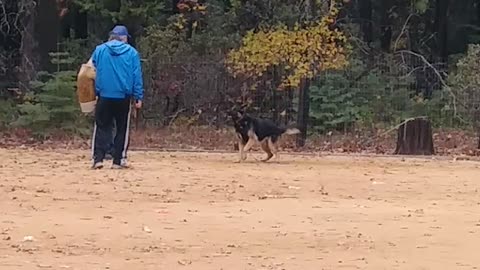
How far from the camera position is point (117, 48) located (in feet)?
50.4

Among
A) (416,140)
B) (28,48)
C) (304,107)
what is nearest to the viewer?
(416,140)

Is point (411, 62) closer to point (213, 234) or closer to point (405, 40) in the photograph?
point (405, 40)

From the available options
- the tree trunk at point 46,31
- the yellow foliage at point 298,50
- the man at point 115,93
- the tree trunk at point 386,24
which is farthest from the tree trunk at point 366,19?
the man at point 115,93

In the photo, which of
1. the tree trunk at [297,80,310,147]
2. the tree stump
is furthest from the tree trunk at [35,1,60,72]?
the tree stump

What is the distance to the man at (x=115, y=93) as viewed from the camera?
1515 cm

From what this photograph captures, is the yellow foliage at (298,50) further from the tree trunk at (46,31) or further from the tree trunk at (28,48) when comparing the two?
the tree trunk at (46,31)

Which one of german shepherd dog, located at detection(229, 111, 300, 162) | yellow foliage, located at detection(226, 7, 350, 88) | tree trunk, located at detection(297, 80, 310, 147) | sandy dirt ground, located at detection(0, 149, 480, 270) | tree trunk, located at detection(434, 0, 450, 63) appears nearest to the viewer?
sandy dirt ground, located at detection(0, 149, 480, 270)

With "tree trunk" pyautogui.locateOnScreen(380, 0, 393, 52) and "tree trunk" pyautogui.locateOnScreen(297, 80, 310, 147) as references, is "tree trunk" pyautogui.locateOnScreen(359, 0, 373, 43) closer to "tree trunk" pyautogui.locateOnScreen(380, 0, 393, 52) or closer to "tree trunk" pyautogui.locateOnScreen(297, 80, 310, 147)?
"tree trunk" pyautogui.locateOnScreen(380, 0, 393, 52)

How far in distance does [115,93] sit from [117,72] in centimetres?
29

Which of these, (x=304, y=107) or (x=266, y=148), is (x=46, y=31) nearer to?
(x=304, y=107)

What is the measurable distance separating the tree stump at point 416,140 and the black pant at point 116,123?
6.83 m

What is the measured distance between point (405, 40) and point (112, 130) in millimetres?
22905

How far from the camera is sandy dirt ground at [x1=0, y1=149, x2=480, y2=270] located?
855cm

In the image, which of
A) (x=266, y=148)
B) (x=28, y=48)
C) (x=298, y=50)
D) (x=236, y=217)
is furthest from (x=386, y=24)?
(x=236, y=217)
